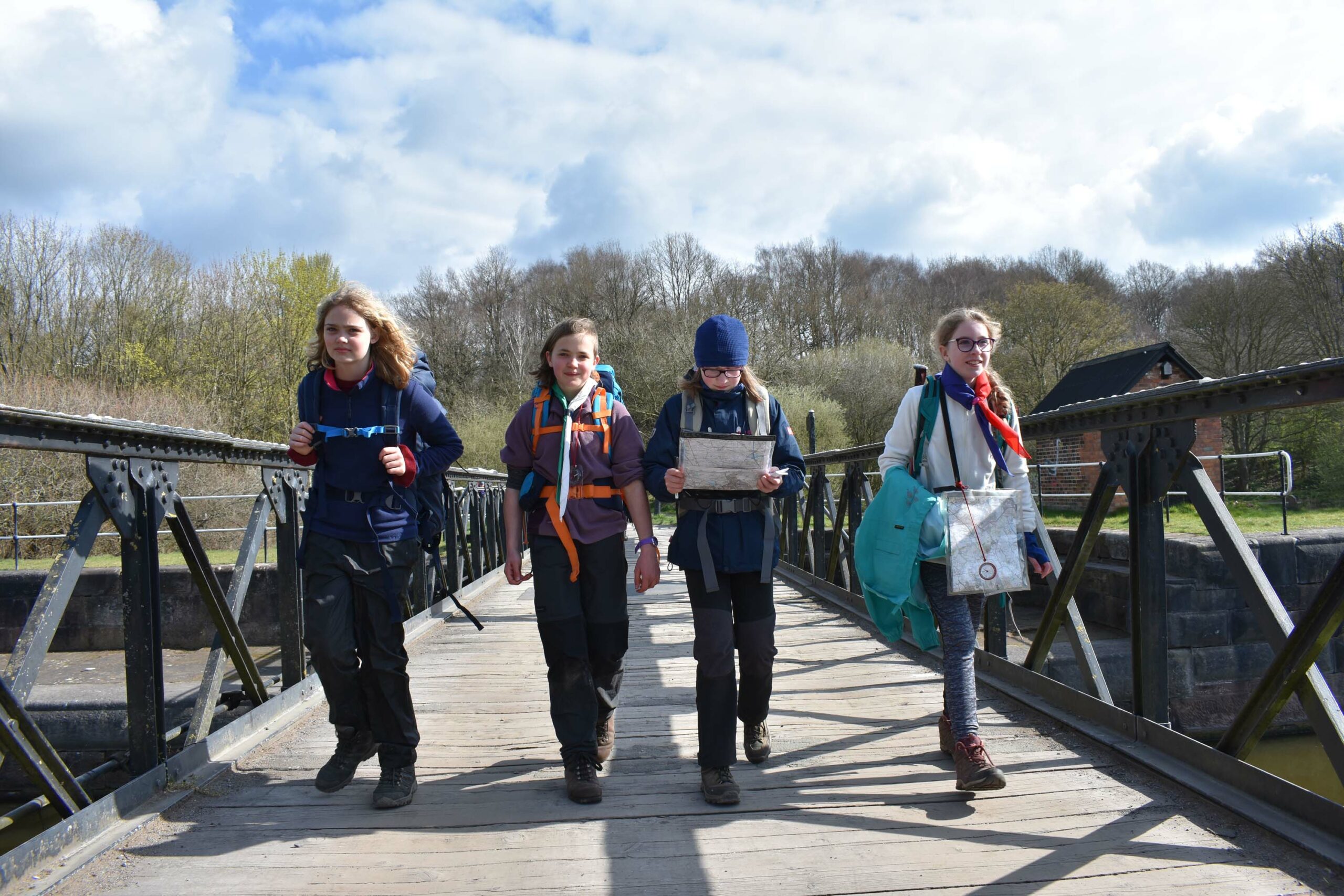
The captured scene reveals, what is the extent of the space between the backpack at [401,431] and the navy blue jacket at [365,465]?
0.04 ft

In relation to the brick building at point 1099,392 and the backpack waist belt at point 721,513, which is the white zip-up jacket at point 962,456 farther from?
the brick building at point 1099,392

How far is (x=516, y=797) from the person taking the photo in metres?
2.80

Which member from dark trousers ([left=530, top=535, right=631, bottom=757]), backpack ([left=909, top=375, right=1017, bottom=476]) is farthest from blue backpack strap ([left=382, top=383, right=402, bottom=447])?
backpack ([left=909, top=375, right=1017, bottom=476])

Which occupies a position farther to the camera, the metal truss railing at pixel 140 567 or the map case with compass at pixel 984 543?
the map case with compass at pixel 984 543

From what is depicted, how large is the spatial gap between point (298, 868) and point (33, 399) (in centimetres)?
1994

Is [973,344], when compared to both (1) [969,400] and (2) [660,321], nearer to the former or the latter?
(1) [969,400]

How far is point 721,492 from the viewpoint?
A: 9.23 ft

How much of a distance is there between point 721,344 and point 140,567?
1813mm

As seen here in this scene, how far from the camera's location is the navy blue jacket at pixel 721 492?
9.11 ft

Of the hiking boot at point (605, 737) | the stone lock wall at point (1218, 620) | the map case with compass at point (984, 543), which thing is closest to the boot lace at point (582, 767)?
the hiking boot at point (605, 737)

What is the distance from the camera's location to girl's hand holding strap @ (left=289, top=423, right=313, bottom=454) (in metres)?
2.76

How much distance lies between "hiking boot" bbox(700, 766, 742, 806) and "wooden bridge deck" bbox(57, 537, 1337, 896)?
0.11ft

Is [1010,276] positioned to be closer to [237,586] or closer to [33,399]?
[33,399]

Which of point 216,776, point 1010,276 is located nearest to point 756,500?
point 216,776
